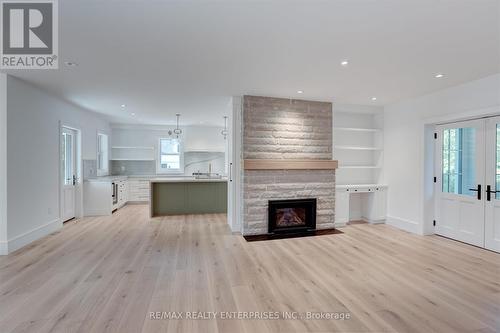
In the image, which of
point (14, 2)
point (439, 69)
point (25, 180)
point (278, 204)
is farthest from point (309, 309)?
point (25, 180)

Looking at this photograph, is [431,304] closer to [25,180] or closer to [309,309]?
[309,309]

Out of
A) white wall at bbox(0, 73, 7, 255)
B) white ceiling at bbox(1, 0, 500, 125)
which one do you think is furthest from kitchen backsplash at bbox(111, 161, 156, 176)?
white wall at bbox(0, 73, 7, 255)

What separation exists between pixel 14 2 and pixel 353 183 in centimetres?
613

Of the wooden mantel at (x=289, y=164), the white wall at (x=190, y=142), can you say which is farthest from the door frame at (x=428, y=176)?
the white wall at (x=190, y=142)

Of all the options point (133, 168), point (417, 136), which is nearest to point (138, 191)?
point (133, 168)

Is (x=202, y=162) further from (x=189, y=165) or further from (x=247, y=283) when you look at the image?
(x=247, y=283)

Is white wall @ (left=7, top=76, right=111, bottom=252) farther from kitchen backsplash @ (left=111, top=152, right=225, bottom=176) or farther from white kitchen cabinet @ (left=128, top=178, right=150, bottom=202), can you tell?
kitchen backsplash @ (left=111, top=152, right=225, bottom=176)

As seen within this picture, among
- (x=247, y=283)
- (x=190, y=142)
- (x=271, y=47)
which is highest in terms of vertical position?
(x=271, y=47)

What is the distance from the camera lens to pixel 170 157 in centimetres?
852

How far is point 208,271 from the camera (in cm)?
312

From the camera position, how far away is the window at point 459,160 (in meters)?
4.16

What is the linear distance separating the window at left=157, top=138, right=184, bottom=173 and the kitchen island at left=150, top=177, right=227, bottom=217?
6.53 ft

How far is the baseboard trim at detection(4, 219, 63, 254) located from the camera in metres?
3.71

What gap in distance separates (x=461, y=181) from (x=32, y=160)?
294 inches
